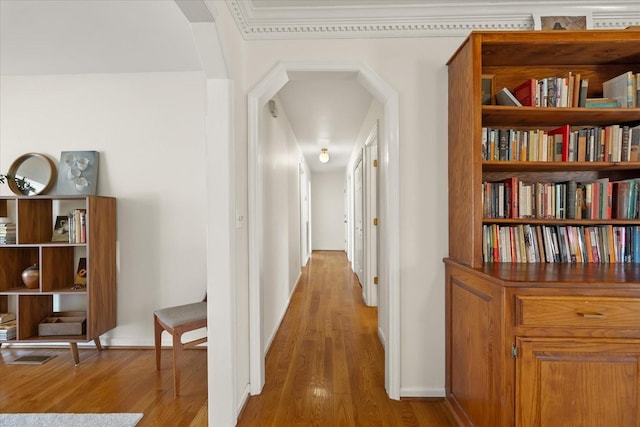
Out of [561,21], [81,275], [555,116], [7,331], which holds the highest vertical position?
[561,21]

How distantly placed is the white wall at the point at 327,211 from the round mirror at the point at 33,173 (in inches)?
273

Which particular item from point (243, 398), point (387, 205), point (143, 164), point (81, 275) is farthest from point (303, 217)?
point (243, 398)

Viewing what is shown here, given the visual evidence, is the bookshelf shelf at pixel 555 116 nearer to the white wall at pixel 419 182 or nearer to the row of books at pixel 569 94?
the row of books at pixel 569 94

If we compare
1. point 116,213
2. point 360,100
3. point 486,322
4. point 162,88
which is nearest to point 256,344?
point 486,322

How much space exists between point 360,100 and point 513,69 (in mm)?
1662

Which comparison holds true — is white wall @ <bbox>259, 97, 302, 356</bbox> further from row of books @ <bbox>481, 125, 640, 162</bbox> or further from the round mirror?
the round mirror

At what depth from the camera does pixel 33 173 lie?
2.78 metres

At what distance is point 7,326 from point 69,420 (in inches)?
61.1

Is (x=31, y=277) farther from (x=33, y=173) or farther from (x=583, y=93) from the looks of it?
(x=583, y=93)

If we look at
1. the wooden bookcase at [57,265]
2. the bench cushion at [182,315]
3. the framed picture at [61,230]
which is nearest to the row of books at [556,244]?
the bench cushion at [182,315]

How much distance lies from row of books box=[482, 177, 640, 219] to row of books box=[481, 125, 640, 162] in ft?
0.46

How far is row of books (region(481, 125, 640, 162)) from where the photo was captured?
5.69 feet

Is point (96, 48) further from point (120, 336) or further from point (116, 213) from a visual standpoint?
point (120, 336)

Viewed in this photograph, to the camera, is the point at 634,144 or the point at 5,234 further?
the point at 5,234
